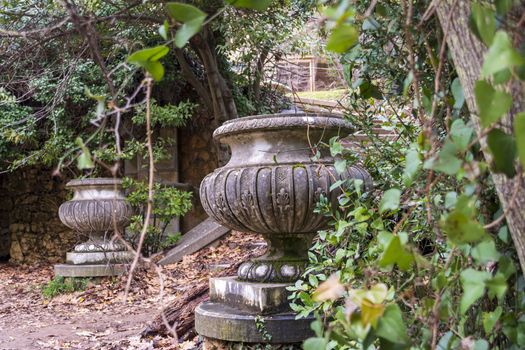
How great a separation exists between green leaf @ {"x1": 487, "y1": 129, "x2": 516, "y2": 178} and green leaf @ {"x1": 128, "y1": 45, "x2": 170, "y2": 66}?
1.33 ft

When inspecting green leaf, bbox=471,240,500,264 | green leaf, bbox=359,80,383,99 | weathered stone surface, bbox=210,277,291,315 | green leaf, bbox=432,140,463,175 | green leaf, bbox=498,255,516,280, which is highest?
green leaf, bbox=359,80,383,99

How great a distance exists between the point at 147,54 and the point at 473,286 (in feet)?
1.68

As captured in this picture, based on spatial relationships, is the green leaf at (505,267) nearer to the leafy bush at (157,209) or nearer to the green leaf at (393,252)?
the green leaf at (393,252)

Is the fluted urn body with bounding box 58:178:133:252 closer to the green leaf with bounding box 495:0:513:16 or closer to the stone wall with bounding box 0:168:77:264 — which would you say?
the stone wall with bounding box 0:168:77:264

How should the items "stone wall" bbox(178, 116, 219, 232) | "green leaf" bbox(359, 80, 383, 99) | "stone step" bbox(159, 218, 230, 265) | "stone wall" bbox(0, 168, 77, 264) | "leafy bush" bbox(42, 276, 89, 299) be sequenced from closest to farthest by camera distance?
"green leaf" bbox(359, 80, 383, 99) → "leafy bush" bbox(42, 276, 89, 299) → "stone step" bbox(159, 218, 230, 265) → "stone wall" bbox(178, 116, 219, 232) → "stone wall" bbox(0, 168, 77, 264)

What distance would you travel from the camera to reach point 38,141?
734 centimetres

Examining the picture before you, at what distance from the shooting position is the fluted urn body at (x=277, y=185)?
2.24 metres

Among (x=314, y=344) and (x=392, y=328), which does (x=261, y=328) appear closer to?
(x=314, y=344)

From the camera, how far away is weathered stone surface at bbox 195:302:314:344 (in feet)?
7.00

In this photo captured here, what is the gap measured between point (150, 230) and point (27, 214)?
11.9 ft

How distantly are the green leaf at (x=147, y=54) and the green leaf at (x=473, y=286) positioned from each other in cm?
49

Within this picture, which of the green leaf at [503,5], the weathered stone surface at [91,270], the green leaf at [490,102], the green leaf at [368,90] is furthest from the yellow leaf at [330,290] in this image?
the weathered stone surface at [91,270]

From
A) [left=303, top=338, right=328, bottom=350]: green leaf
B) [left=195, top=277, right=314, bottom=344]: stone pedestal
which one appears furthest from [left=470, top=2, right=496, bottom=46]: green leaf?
[left=195, top=277, right=314, bottom=344]: stone pedestal

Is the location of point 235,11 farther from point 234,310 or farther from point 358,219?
point 358,219
